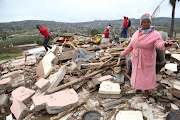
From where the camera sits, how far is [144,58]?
2.53 m

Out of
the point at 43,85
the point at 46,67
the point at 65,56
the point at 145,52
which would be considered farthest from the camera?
the point at 65,56

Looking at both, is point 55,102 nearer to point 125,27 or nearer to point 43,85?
point 43,85

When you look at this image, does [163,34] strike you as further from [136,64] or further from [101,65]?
[101,65]

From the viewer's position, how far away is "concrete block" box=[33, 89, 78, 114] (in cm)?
277

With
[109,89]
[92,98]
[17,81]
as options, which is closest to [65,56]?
[17,81]

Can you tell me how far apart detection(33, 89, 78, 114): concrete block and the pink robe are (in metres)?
1.64

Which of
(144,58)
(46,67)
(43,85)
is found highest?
(144,58)

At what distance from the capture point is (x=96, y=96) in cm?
340

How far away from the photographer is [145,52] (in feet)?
8.15

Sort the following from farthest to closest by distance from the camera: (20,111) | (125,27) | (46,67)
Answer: (125,27), (46,67), (20,111)

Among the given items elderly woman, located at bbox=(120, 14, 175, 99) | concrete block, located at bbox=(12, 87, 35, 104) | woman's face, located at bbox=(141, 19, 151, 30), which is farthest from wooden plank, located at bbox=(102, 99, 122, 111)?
concrete block, located at bbox=(12, 87, 35, 104)

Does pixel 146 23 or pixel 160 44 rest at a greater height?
pixel 146 23

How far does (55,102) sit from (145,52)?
235cm

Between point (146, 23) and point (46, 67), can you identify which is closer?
point (146, 23)
